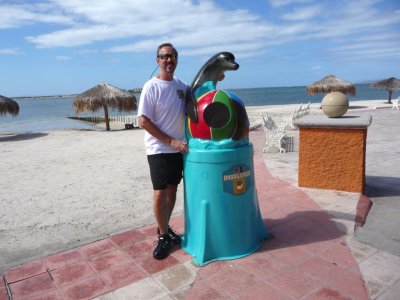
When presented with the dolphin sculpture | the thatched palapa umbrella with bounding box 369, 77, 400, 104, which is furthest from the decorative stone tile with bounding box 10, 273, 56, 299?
the thatched palapa umbrella with bounding box 369, 77, 400, 104

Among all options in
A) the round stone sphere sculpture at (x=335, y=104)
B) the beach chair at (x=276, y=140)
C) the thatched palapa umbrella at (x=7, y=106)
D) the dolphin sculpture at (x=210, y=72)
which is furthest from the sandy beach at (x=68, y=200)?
the thatched palapa umbrella at (x=7, y=106)

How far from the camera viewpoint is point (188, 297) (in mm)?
2574

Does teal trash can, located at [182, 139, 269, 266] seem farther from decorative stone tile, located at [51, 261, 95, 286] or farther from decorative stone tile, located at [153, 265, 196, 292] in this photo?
decorative stone tile, located at [51, 261, 95, 286]

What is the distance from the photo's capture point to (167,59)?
117 inches

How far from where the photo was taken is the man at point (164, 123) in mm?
2953

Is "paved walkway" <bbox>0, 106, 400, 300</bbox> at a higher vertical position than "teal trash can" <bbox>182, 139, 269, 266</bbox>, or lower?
lower

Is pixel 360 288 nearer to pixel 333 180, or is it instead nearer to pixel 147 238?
pixel 147 238

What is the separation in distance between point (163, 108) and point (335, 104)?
293 cm

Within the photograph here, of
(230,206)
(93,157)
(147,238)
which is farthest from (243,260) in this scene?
(93,157)

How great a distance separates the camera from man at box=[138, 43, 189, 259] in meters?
2.95

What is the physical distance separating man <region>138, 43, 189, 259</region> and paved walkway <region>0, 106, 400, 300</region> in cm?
34

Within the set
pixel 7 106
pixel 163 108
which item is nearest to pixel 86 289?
pixel 163 108

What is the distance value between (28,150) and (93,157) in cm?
329

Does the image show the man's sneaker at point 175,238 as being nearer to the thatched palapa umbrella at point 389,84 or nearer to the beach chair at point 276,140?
the beach chair at point 276,140
